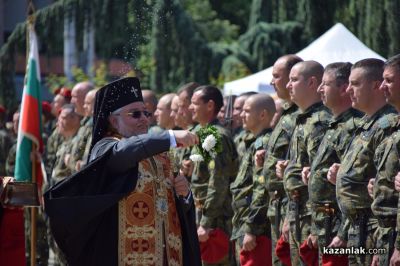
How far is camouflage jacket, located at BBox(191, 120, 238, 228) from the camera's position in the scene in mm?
11625

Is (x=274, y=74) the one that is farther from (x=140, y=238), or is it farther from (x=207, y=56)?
(x=207, y=56)

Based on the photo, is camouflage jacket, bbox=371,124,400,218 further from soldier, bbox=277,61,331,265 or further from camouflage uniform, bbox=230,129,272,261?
camouflage uniform, bbox=230,129,272,261

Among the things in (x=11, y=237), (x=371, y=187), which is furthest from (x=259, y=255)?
(x=371, y=187)

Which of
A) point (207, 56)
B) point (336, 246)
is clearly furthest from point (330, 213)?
point (207, 56)

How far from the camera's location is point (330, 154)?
29.9 ft

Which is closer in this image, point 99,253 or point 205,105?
point 99,253

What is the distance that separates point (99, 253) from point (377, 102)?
2493 millimetres

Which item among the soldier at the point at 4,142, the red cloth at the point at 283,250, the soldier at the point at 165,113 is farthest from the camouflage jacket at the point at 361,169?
the soldier at the point at 4,142

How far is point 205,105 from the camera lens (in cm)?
1192

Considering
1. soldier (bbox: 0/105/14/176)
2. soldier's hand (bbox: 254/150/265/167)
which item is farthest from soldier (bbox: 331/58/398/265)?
soldier (bbox: 0/105/14/176)

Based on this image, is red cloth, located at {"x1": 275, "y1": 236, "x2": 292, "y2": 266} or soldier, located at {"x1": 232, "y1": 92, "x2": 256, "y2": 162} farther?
soldier, located at {"x1": 232, "y1": 92, "x2": 256, "y2": 162}

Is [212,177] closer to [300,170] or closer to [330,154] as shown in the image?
[300,170]

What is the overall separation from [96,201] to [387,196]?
2.08m

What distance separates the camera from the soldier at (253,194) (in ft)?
35.5
